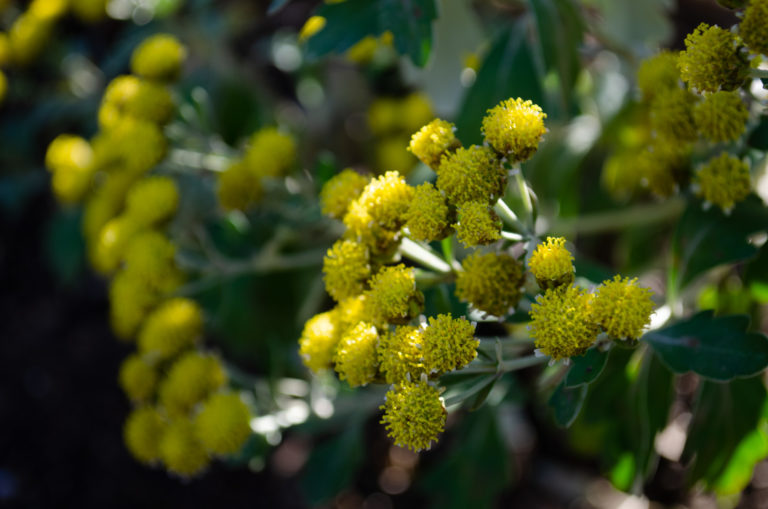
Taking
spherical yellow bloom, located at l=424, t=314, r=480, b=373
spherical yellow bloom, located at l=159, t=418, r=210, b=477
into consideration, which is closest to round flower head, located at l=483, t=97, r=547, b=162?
spherical yellow bloom, located at l=424, t=314, r=480, b=373

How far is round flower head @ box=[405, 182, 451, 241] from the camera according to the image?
3.39ft

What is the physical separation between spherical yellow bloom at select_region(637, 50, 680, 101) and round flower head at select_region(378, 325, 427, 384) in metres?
0.65

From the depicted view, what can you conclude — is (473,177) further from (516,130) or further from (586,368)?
(586,368)

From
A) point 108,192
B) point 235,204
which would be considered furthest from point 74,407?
point 235,204

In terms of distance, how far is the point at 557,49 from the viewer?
5.32ft

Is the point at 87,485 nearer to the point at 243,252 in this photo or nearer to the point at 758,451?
the point at 243,252

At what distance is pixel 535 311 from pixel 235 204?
991mm

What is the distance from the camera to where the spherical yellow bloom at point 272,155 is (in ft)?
5.46

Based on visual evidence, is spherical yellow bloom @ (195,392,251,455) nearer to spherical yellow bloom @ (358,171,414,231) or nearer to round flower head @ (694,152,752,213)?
spherical yellow bloom @ (358,171,414,231)

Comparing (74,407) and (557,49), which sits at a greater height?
(557,49)

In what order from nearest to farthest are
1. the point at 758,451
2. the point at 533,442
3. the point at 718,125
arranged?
the point at 718,125, the point at 758,451, the point at 533,442

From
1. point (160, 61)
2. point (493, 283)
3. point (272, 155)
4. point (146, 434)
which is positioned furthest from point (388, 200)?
point (160, 61)

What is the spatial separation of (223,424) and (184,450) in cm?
13

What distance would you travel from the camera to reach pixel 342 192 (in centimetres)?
123
